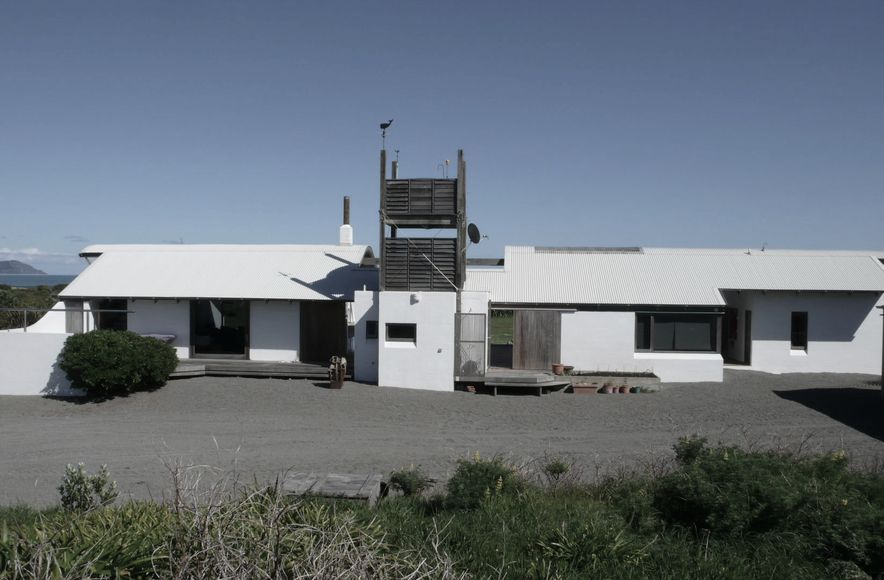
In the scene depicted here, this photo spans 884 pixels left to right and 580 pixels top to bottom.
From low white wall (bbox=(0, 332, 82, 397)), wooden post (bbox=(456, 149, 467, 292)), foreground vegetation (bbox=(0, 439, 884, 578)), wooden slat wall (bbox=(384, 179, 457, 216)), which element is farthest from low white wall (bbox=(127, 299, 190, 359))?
foreground vegetation (bbox=(0, 439, 884, 578))

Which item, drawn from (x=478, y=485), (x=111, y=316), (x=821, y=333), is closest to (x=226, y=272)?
(x=111, y=316)

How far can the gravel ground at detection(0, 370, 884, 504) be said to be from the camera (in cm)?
1233

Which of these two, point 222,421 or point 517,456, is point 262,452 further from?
point 517,456

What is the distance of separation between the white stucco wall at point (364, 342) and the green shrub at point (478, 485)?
12.8 meters

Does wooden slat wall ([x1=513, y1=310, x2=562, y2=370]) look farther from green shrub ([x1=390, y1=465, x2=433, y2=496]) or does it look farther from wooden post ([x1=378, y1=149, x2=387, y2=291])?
green shrub ([x1=390, y1=465, x2=433, y2=496])

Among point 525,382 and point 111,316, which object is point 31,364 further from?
point 525,382

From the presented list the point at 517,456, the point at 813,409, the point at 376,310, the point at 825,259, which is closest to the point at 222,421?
the point at 376,310

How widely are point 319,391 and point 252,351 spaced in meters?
4.14

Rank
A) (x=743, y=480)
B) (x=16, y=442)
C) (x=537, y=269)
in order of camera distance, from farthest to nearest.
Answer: (x=537, y=269) → (x=16, y=442) → (x=743, y=480)

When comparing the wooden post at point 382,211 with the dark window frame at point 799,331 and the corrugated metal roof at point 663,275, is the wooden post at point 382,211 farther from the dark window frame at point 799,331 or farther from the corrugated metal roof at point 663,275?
the dark window frame at point 799,331

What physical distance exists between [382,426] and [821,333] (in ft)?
52.0

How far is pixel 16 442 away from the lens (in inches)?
564

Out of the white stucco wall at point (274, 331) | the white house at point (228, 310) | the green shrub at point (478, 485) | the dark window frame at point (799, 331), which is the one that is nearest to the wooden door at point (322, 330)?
the white house at point (228, 310)

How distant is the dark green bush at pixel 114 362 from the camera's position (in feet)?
58.6
